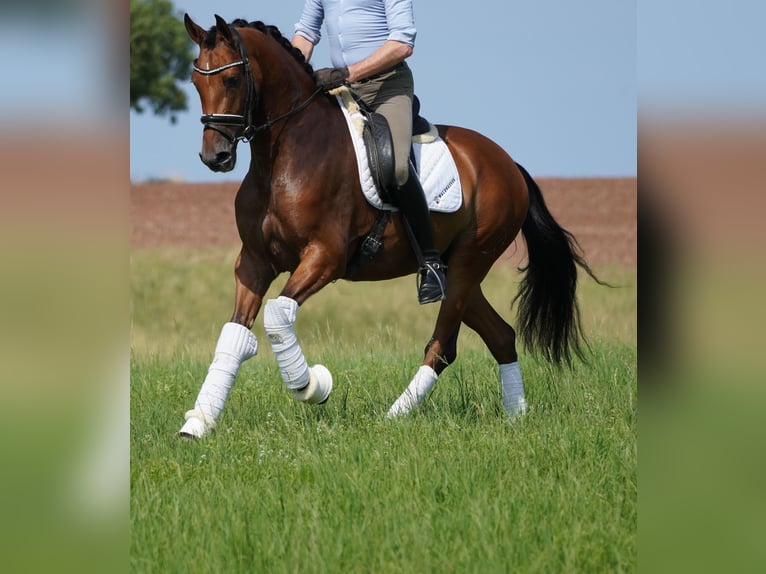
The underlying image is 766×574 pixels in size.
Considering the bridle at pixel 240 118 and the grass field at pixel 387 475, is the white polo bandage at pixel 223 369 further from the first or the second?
the bridle at pixel 240 118

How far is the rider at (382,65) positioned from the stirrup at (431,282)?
0.21 meters

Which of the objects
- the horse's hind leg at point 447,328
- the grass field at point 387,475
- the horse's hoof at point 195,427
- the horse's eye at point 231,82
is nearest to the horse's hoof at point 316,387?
the grass field at point 387,475

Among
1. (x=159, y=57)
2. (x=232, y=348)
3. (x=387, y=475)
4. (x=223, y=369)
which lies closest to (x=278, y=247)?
(x=232, y=348)

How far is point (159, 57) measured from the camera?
36.6 m

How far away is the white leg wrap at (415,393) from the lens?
6094 millimetres

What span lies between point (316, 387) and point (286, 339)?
0.35 m

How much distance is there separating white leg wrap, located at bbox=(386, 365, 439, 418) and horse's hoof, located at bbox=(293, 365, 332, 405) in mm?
627

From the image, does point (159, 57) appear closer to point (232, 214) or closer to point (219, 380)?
point (232, 214)

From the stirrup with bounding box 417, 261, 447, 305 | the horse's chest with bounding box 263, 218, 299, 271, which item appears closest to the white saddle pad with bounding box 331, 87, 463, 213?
the stirrup with bounding box 417, 261, 447, 305

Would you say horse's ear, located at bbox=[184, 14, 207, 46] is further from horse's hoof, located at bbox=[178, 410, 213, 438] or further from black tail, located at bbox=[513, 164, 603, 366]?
black tail, located at bbox=[513, 164, 603, 366]

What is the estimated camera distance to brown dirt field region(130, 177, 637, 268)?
852 inches

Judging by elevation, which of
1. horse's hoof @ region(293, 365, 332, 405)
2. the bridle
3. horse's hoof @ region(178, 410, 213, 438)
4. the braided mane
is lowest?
horse's hoof @ region(178, 410, 213, 438)
